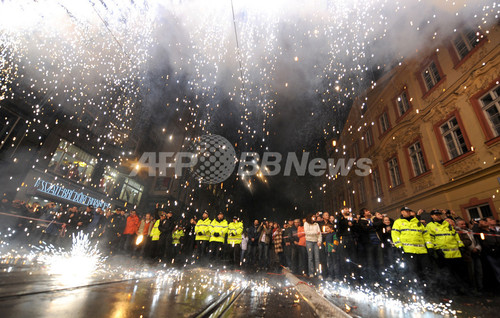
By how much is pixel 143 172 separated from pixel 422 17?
2049 centimetres

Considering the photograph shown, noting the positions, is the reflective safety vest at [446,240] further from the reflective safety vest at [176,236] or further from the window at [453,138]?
the reflective safety vest at [176,236]

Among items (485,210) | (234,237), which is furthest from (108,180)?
(485,210)

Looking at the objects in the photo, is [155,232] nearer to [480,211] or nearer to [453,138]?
[480,211]

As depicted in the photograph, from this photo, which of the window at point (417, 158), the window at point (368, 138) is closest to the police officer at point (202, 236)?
the window at point (417, 158)

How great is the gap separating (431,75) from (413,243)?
10.2 metres

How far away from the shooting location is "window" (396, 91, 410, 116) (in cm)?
1248

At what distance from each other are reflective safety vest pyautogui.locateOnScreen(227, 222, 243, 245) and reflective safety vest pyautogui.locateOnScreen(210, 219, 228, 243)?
0.35 metres

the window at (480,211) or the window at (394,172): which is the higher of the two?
the window at (394,172)

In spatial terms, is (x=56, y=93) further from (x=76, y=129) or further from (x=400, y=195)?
(x=400, y=195)

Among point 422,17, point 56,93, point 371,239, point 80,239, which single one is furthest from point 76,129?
point 422,17

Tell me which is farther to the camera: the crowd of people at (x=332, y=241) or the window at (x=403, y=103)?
the window at (x=403, y=103)

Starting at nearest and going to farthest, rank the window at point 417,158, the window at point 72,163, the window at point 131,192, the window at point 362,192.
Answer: the window at point 417,158, the window at point 72,163, the window at point 362,192, the window at point 131,192

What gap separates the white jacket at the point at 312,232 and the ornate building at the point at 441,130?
5945mm

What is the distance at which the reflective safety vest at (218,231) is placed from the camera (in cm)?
739
